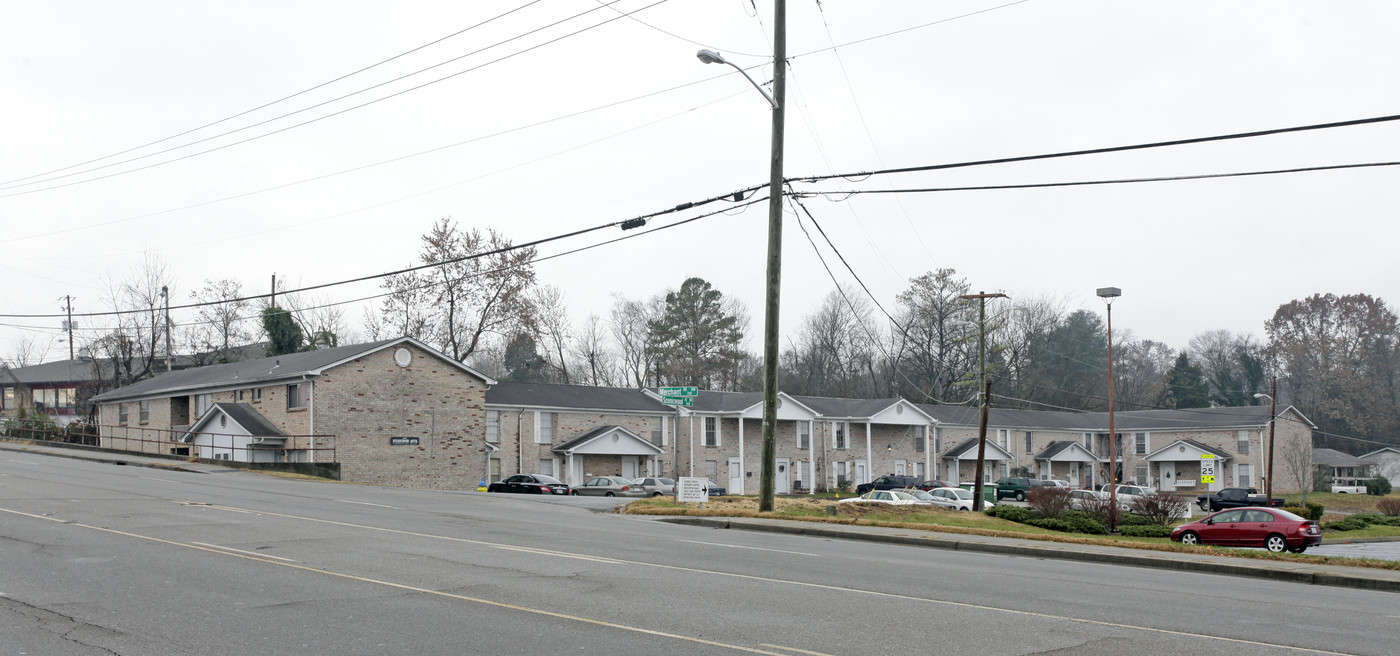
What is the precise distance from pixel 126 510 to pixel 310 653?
41.2ft

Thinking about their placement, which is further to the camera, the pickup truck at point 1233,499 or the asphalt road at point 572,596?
the pickup truck at point 1233,499

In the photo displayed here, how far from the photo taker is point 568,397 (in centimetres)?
5284

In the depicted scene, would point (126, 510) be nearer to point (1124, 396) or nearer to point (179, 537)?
point (179, 537)

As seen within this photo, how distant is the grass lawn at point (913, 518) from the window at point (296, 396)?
1757 centimetres

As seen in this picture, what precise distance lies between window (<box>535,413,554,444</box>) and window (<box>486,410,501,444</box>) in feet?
7.25

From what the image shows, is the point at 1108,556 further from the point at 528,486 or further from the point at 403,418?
the point at 403,418

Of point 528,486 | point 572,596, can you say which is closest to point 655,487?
point 528,486

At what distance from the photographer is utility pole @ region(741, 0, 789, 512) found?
75.8ft

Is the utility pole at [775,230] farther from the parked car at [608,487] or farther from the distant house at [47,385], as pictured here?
the distant house at [47,385]

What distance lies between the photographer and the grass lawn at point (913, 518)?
18859 mm

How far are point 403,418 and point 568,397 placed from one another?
1275 cm

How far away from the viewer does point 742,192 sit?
2388 cm

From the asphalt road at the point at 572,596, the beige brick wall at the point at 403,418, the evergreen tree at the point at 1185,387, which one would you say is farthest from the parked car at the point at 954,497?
the evergreen tree at the point at 1185,387

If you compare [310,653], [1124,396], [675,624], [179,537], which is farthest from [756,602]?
[1124,396]
